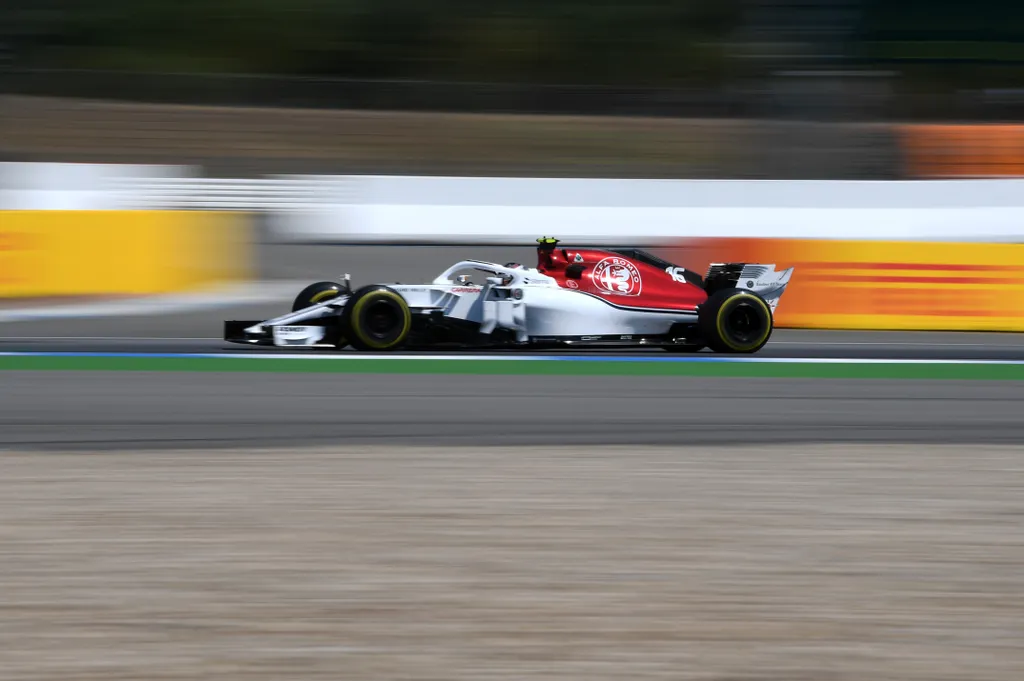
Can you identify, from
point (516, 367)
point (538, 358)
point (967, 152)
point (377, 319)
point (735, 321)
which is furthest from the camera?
point (967, 152)

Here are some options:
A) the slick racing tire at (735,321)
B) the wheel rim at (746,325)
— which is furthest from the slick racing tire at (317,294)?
the wheel rim at (746,325)

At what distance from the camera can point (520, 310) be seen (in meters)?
9.89

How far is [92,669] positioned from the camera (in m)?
3.39

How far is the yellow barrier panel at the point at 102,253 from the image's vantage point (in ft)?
42.3

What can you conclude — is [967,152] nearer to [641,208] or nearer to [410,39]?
[641,208]

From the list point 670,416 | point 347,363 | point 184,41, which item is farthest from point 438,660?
point 184,41

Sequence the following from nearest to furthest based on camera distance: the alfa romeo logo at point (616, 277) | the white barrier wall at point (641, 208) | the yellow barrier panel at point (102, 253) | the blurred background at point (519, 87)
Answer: the alfa romeo logo at point (616, 277), the yellow barrier panel at point (102, 253), the white barrier wall at point (641, 208), the blurred background at point (519, 87)

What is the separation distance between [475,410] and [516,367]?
2.04 metres

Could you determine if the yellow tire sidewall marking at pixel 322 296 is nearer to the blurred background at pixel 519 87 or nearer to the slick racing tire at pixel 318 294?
the slick racing tire at pixel 318 294

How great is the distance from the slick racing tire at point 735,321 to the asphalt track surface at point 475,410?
4.03ft

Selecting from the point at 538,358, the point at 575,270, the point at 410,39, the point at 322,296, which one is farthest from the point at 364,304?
the point at 410,39

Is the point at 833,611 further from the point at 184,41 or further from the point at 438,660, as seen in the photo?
the point at 184,41

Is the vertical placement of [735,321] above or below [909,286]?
below

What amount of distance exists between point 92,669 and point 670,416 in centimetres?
466
